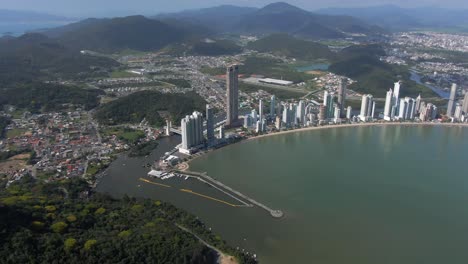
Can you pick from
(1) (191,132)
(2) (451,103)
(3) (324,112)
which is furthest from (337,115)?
(1) (191,132)

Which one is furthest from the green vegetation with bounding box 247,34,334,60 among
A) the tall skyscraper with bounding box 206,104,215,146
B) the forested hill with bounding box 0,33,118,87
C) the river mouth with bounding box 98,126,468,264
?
the tall skyscraper with bounding box 206,104,215,146

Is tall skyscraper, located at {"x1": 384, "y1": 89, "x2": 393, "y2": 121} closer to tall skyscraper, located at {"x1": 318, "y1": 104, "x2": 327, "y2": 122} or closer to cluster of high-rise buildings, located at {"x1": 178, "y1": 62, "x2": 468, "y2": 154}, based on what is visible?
cluster of high-rise buildings, located at {"x1": 178, "y1": 62, "x2": 468, "y2": 154}

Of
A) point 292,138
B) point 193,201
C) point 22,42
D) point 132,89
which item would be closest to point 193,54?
point 132,89

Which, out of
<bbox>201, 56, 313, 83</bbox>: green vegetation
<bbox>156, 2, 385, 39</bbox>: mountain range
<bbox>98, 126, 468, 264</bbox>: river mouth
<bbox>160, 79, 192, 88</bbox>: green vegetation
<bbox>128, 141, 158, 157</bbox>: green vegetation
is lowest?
<bbox>98, 126, 468, 264</bbox>: river mouth

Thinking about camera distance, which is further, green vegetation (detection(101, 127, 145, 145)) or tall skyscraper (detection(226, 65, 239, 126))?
tall skyscraper (detection(226, 65, 239, 126))

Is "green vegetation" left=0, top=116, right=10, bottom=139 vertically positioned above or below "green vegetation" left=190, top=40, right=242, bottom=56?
below

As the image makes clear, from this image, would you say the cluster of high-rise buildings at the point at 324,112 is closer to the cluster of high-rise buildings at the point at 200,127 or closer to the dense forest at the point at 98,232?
the cluster of high-rise buildings at the point at 200,127

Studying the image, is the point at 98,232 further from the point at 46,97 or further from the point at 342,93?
the point at 46,97
